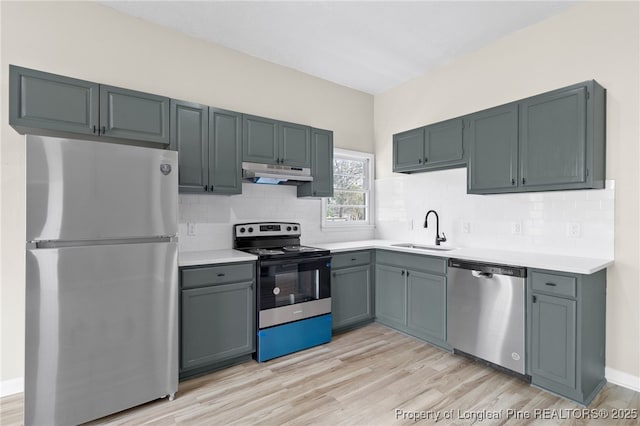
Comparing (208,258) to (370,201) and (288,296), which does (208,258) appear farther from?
(370,201)

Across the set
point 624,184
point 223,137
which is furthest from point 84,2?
point 624,184

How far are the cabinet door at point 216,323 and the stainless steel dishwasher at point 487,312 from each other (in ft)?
6.14

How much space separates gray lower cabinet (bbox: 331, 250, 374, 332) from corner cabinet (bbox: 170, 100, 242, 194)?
1394mm

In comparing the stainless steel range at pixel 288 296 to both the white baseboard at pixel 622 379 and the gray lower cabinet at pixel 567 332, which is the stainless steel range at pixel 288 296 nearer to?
the gray lower cabinet at pixel 567 332

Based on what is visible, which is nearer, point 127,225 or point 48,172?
point 48,172

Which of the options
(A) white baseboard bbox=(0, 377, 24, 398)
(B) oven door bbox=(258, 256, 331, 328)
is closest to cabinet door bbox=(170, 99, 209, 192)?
(B) oven door bbox=(258, 256, 331, 328)

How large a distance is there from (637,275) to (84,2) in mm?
4942

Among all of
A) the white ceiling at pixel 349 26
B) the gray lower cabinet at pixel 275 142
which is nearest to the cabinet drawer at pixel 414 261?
the gray lower cabinet at pixel 275 142

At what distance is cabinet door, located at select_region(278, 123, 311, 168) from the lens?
3.41m

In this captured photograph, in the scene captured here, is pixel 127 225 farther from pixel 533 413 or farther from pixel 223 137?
pixel 533 413

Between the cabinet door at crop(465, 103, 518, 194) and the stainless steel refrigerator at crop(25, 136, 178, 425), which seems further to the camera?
the cabinet door at crop(465, 103, 518, 194)

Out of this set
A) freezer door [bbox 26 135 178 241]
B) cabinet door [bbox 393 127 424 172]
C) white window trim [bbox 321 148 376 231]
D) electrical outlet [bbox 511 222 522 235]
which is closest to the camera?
freezer door [bbox 26 135 178 241]

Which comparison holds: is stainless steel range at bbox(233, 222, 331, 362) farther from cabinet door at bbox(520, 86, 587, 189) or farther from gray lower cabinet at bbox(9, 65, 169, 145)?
cabinet door at bbox(520, 86, 587, 189)

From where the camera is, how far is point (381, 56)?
3.61 metres
